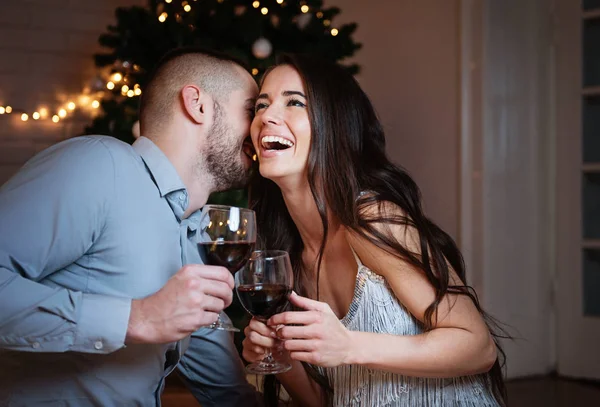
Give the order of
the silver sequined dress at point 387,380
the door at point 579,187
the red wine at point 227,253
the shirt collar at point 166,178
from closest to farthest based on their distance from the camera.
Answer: the red wine at point 227,253
the shirt collar at point 166,178
the silver sequined dress at point 387,380
the door at point 579,187

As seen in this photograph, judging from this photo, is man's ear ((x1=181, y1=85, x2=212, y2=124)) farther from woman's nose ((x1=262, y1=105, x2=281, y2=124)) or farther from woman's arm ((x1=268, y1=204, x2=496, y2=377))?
woman's arm ((x1=268, y1=204, x2=496, y2=377))

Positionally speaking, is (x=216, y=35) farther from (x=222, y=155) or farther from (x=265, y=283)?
(x=265, y=283)

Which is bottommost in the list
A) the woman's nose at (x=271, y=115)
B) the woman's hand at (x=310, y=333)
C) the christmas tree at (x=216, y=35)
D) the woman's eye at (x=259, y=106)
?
the woman's hand at (x=310, y=333)

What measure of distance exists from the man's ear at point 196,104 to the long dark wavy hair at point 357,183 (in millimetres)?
253

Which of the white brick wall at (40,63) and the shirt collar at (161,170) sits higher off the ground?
the white brick wall at (40,63)

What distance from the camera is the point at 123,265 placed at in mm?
1549

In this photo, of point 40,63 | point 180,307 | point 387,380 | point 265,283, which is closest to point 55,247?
point 180,307

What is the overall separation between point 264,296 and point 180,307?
0.65 ft

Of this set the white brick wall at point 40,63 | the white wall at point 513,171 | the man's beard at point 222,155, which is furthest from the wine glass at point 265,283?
the white brick wall at point 40,63

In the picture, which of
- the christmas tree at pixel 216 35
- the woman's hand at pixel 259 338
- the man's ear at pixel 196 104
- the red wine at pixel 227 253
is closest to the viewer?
the red wine at pixel 227 253

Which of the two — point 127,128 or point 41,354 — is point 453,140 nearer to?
point 127,128

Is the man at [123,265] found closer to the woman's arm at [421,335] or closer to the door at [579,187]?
the woman's arm at [421,335]

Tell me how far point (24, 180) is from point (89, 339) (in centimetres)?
36

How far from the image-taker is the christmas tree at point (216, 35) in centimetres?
346
